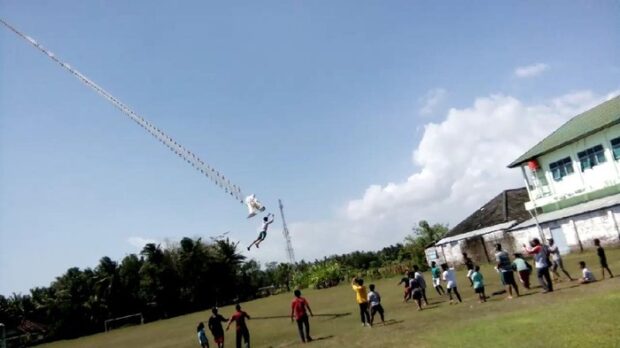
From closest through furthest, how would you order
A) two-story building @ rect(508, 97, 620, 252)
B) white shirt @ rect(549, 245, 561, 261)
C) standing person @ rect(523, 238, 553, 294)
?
standing person @ rect(523, 238, 553, 294)
white shirt @ rect(549, 245, 561, 261)
two-story building @ rect(508, 97, 620, 252)

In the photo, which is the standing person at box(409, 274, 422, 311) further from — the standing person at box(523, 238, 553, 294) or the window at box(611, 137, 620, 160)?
the window at box(611, 137, 620, 160)

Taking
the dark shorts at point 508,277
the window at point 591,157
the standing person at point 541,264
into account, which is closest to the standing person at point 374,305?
the dark shorts at point 508,277

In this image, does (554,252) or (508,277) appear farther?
(554,252)

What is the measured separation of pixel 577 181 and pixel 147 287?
45354mm

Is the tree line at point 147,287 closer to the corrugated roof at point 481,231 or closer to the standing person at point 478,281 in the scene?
the corrugated roof at point 481,231

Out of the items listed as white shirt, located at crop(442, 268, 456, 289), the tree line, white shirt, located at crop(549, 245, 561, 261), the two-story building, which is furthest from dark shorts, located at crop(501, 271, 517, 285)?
the tree line

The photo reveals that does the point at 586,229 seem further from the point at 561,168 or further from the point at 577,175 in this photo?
the point at 561,168

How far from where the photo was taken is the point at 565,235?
103 ft

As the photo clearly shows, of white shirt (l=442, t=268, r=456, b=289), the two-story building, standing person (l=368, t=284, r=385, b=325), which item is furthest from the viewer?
the two-story building

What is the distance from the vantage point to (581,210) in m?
30.0

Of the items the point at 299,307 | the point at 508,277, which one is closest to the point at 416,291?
the point at 508,277

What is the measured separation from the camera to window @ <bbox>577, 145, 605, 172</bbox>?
30.8 m

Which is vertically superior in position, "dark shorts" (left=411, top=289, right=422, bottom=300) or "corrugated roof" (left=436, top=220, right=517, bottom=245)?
"corrugated roof" (left=436, top=220, right=517, bottom=245)

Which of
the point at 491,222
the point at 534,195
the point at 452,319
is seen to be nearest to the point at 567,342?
the point at 452,319
